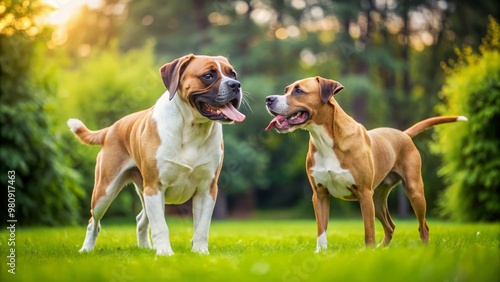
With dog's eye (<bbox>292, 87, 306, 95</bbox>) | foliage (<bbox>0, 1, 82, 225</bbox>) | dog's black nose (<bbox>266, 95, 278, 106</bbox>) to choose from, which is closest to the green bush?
foliage (<bbox>0, 1, 82, 225</bbox>)

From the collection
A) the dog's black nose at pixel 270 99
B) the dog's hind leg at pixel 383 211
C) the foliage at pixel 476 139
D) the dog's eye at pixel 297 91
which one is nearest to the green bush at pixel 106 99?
the foliage at pixel 476 139

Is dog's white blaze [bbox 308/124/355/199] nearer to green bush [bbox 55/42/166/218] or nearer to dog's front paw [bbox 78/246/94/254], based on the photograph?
dog's front paw [bbox 78/246/94/254]

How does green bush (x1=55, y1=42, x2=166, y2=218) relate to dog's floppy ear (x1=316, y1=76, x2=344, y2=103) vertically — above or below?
below

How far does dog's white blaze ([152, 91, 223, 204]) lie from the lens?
570cm

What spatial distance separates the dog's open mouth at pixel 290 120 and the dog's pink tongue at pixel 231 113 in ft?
1.96

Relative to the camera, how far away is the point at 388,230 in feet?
22.7

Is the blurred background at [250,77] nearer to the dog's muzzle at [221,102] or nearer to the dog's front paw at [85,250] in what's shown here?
the dog's front paw at [85,250]

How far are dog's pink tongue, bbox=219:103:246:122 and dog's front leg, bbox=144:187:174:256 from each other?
39.0 inches

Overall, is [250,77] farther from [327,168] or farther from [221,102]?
[221,102]

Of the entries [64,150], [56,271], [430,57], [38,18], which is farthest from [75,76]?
[56,271]

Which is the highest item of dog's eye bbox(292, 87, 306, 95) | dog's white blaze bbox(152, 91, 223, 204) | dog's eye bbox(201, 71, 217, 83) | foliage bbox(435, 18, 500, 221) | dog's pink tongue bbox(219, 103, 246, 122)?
dog's eye bbox(201, 71, 217, 83)

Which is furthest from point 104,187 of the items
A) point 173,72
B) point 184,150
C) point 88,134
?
point 173,72

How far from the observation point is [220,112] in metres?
5.68

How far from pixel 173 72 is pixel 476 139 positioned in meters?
10.2
